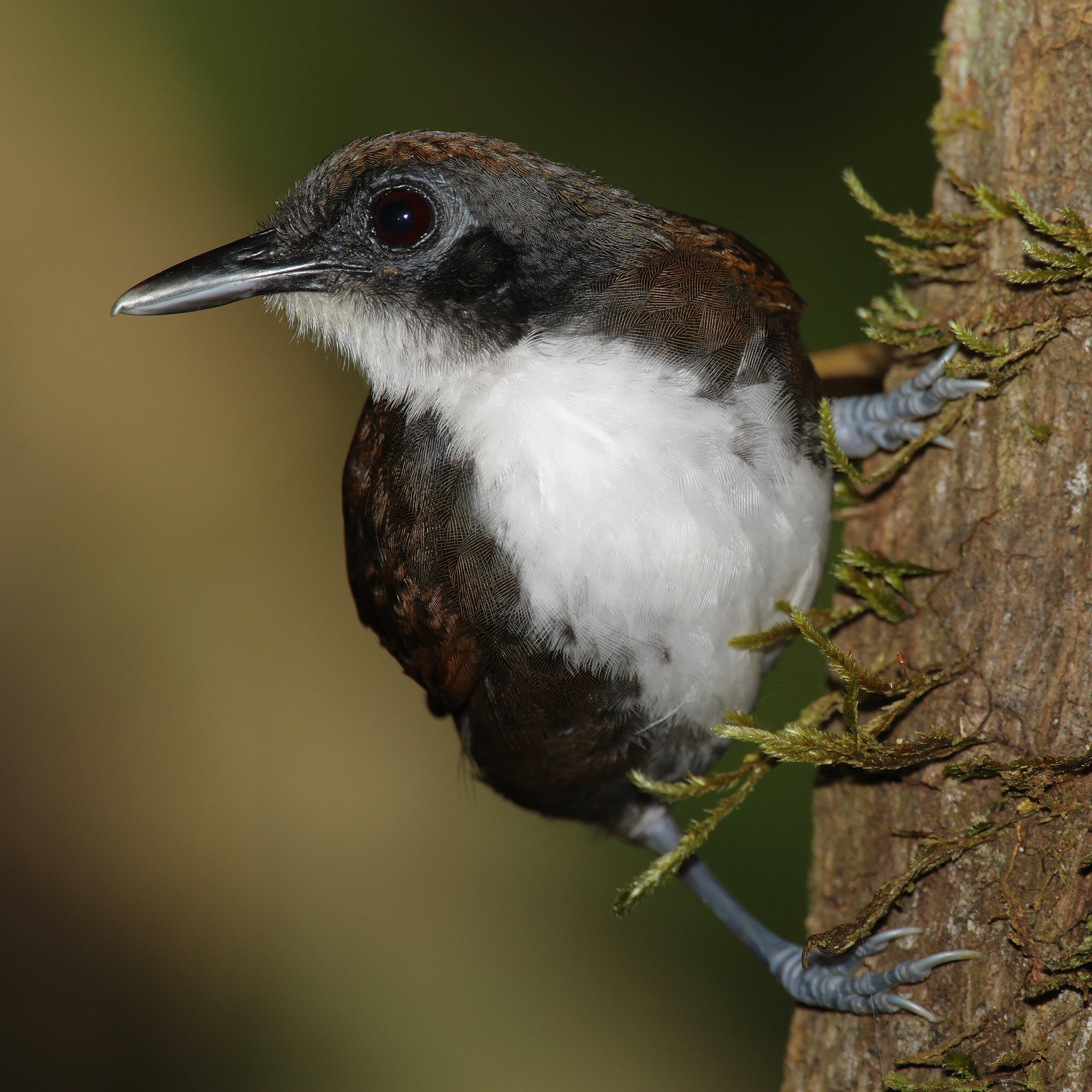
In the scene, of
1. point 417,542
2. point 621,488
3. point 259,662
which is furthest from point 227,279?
point 259,662

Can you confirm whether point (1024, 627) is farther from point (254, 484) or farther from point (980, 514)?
point (254, 484)

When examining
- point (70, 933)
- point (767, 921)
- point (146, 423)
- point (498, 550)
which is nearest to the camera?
point (498, 550)

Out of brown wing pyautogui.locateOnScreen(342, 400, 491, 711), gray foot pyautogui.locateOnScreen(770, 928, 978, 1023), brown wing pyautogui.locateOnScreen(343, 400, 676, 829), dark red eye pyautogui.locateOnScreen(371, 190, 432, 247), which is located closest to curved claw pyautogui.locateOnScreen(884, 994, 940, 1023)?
gray foot pyautogui.locateOnScreen(770, 928, 978, 1023)

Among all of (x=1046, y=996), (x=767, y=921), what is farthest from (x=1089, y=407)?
(x=767, y=921)

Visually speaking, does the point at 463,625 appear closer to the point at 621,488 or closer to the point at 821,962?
the point at 621,488

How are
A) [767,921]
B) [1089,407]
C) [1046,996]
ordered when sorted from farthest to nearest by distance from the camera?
1. [767,921]
2. [1089,407]
3. [1046,996]

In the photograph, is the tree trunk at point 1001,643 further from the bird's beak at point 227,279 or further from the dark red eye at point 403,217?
the bird's beak at point 227,279

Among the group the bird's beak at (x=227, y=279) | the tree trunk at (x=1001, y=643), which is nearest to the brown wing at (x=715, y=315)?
the tree trunk at (x=1001, y=643)
